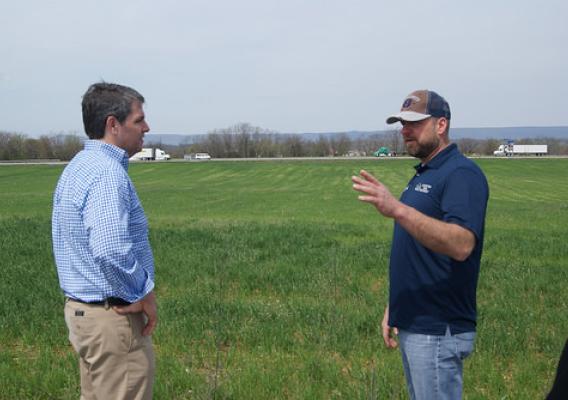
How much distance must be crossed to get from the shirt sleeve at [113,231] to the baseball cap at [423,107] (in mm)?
1591

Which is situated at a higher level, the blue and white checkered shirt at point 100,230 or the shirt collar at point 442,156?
the shirt collar at point 442,156

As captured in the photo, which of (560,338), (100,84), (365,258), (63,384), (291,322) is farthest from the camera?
(365,258)

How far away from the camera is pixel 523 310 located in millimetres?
6508

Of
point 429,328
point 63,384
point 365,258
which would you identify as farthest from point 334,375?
point 365,258

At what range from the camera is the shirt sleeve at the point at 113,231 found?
2.94 m

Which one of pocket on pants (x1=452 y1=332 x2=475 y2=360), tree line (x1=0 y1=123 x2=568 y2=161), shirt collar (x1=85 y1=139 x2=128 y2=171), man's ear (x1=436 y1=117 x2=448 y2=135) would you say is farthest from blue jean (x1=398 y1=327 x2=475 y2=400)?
tree line (x1=0 y1=123 x2=568 y2=161)

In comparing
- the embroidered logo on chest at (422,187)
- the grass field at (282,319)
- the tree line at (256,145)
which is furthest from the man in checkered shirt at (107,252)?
the tree line at (256,145)

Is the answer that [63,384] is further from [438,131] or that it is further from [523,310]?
[523,310]

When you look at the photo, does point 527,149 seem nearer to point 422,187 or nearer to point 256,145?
point 256,145

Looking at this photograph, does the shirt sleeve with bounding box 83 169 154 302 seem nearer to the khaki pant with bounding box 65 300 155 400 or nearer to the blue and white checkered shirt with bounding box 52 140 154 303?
the blue and white checkered shirt with bounding box 52 140 154 303

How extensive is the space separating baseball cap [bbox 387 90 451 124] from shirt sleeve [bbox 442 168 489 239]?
396 millimetres

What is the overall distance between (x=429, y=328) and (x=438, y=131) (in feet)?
3.58

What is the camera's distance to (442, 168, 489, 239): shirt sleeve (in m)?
2.79

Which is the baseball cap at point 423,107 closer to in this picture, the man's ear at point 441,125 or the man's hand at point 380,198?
the man's ear at point 441,125
